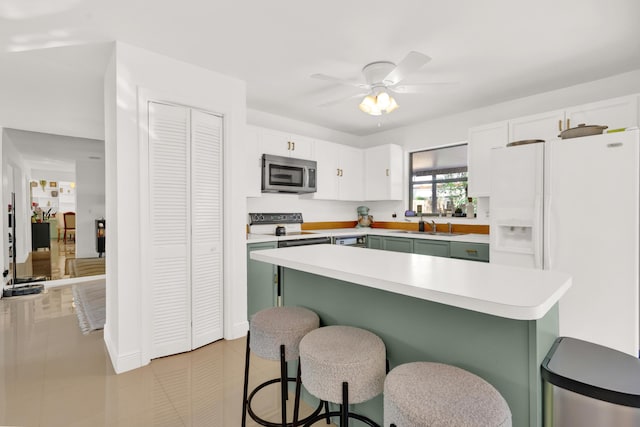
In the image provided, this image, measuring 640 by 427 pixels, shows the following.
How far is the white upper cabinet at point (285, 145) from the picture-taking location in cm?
368

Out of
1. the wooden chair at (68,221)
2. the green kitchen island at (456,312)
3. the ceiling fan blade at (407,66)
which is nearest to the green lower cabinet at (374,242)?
the ceiling fan blade at (407,66)

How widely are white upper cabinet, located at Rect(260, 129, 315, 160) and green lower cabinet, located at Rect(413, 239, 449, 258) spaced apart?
5.73 ft

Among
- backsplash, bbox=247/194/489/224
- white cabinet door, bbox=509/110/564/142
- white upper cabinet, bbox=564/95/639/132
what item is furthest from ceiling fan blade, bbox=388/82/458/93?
backsplash, bbox=247/194/489/224

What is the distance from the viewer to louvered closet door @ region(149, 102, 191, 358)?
2.50 meters

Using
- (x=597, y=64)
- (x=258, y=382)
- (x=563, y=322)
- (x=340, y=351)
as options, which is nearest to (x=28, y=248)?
(x=258, y=382)

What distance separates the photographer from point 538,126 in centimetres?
307

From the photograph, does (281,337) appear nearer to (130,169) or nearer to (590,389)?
(590,389)

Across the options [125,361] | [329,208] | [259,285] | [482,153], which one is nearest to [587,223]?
[482,153]

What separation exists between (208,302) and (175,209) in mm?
877

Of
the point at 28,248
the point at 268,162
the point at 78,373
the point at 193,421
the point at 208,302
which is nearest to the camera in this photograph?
the point at 193,421

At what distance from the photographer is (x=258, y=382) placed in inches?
86.4

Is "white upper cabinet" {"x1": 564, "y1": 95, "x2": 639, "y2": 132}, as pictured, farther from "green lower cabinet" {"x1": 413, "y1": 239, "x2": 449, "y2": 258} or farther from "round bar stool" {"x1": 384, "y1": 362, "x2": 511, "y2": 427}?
"round bar stool" {"x1": 384, "y1": 362, "x2": 511, "y2": 427}

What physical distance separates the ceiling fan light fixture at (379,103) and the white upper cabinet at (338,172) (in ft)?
5.00

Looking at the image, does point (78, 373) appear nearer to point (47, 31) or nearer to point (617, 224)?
A: point (47, 31)
